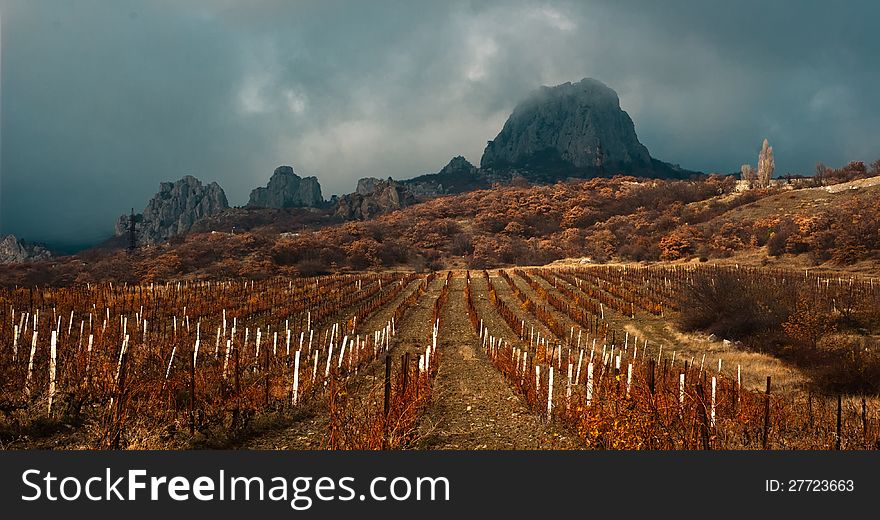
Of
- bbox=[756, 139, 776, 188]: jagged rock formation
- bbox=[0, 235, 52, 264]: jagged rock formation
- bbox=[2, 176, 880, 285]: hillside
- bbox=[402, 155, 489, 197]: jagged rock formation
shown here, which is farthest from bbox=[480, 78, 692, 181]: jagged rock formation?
bbox=[0, 235, 52, 264]: jagged rock formation

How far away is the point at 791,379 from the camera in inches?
531

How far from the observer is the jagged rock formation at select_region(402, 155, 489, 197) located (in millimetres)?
168250

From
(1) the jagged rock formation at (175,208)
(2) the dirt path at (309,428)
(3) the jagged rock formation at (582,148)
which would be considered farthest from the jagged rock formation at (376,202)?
(2) the dirt path at (309,428)

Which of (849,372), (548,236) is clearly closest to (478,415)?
(849,372)

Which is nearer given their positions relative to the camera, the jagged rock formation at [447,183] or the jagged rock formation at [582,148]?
the jagged rock formation at [447,183]

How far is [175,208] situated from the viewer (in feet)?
489

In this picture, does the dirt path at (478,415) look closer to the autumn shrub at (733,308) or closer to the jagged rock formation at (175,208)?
the autumn shrub at (733,308)

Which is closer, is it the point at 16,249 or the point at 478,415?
the point at 478,415

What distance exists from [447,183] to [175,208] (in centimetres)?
9440

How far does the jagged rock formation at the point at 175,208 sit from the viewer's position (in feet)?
468

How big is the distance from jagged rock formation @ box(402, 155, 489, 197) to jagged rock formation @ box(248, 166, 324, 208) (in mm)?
34575

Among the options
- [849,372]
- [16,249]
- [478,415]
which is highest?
[16,249]

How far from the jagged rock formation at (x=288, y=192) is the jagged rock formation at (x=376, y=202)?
117 ft

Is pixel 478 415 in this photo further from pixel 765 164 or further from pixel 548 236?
pixel 765 164
